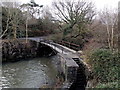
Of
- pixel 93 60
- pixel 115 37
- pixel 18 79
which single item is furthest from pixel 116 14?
pixel 18 79

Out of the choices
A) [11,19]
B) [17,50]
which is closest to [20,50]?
[17,50]

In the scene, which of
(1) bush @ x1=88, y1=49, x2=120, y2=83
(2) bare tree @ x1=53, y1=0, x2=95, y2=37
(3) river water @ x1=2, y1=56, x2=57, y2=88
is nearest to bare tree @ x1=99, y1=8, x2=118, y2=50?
(1) bush @ x1=88, y1=49, x2=120, y2=83

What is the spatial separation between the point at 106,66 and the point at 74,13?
683 inches

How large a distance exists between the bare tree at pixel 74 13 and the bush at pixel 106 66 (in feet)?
48.7

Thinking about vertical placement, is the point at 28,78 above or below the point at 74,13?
below

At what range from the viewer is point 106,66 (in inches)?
350

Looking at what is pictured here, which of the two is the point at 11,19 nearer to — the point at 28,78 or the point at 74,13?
the point at 74,13

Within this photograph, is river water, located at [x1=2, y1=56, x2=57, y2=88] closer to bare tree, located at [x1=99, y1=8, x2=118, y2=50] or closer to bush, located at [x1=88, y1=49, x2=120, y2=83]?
bush, located at [x1=88, y1=49, x2=120, y2=83]

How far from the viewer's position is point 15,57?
2255 centimetres

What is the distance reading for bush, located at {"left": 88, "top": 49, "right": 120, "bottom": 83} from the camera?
8086mm

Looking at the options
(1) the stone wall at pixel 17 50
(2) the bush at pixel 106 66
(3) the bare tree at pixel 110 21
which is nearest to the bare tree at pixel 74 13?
(1) the stone wall at pixel 17 50

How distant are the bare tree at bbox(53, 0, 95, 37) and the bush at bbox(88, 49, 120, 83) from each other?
1484cm

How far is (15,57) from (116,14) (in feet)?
46.1

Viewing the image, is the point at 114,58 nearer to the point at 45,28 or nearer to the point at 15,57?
the point at 15,57
